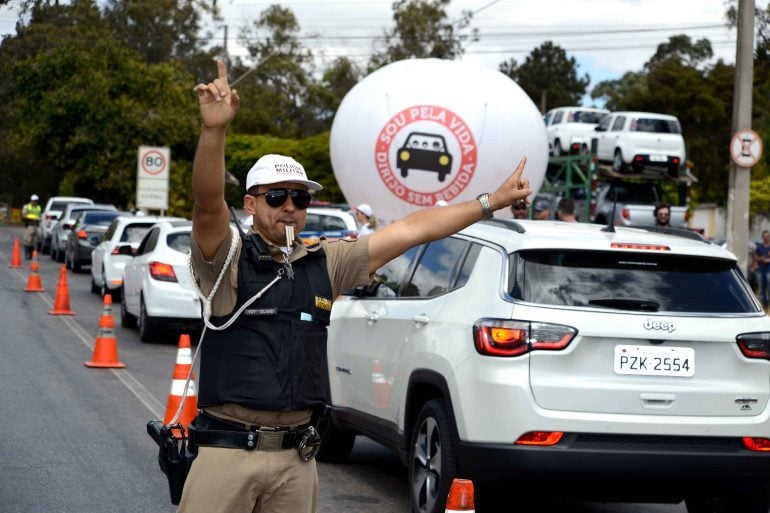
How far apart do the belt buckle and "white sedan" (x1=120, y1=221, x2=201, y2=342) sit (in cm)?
1225

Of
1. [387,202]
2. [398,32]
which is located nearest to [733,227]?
[387,202]

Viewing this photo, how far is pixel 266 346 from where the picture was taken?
4246mm

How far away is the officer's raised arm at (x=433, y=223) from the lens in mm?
4527

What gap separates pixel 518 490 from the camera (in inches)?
272

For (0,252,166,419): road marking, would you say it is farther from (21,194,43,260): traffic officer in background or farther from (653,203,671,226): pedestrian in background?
(21,194,43,260): traffic officer in background

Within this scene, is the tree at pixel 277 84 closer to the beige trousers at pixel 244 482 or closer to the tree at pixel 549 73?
the tree at pixel 549 73

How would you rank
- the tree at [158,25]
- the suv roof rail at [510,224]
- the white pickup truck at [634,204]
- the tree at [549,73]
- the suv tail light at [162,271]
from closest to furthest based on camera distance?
1. the suv roof rail at [510,224]
2. the suv tail light at [162,271]
3. the white pickup truck at [634,204]
4. the tree at [158,25]
5. the tree at [549,73]

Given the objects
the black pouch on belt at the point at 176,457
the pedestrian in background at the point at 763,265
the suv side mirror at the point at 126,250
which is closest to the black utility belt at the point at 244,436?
the black pouch on belt at the point at 176,457

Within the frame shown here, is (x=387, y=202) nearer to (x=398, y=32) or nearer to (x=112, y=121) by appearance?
(x=112, y=121)

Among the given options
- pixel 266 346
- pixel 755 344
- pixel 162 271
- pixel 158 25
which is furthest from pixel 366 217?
pixel 158 25

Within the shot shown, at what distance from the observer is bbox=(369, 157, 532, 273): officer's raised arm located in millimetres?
4527

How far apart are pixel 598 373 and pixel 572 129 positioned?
→ 33533 millimetres

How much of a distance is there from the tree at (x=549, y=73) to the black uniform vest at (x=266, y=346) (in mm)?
101247

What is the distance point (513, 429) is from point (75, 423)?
5234 millimetres
